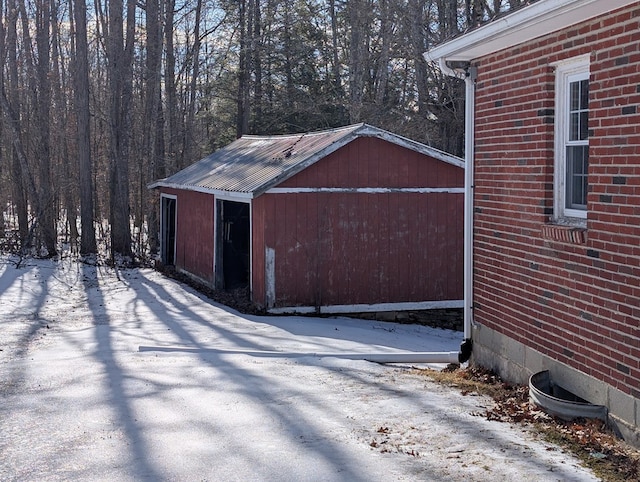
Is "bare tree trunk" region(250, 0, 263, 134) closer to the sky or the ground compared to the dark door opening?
closer to the sky

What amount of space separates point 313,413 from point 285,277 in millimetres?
8265

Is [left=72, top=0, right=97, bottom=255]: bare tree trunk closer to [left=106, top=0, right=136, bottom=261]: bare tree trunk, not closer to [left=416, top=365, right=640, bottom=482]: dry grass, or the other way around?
[left=106, top=0, right=136, bottom=261]: bare tree trunk

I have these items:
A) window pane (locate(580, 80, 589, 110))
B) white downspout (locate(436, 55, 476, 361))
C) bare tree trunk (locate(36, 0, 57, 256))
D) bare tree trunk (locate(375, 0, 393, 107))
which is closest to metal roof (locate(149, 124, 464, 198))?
bare tree trunk (locate(36, 0, 57, 256))

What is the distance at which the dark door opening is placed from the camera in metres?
22.4

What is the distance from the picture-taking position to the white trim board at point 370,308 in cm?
1480

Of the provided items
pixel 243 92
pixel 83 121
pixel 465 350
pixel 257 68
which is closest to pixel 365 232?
pixel 465 350

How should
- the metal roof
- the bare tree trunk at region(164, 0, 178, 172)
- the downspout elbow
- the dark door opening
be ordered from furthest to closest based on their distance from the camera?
the bare tree trunk at region(164, 0, 178, 172), the dark door opening, the metal roof, the downspout elbow

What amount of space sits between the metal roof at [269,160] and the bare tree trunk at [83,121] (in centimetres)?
445

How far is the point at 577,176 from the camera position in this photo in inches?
263

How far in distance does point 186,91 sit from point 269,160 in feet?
63.7

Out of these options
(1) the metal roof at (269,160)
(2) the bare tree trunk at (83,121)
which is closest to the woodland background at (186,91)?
(2) the bare tree trunk at (83,121)

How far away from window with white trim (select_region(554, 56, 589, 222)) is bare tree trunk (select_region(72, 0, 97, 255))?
63.7ft

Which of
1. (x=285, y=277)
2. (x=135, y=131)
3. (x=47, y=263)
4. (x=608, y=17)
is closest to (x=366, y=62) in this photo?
(x=135, y=131)

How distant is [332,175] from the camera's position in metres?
14.9
